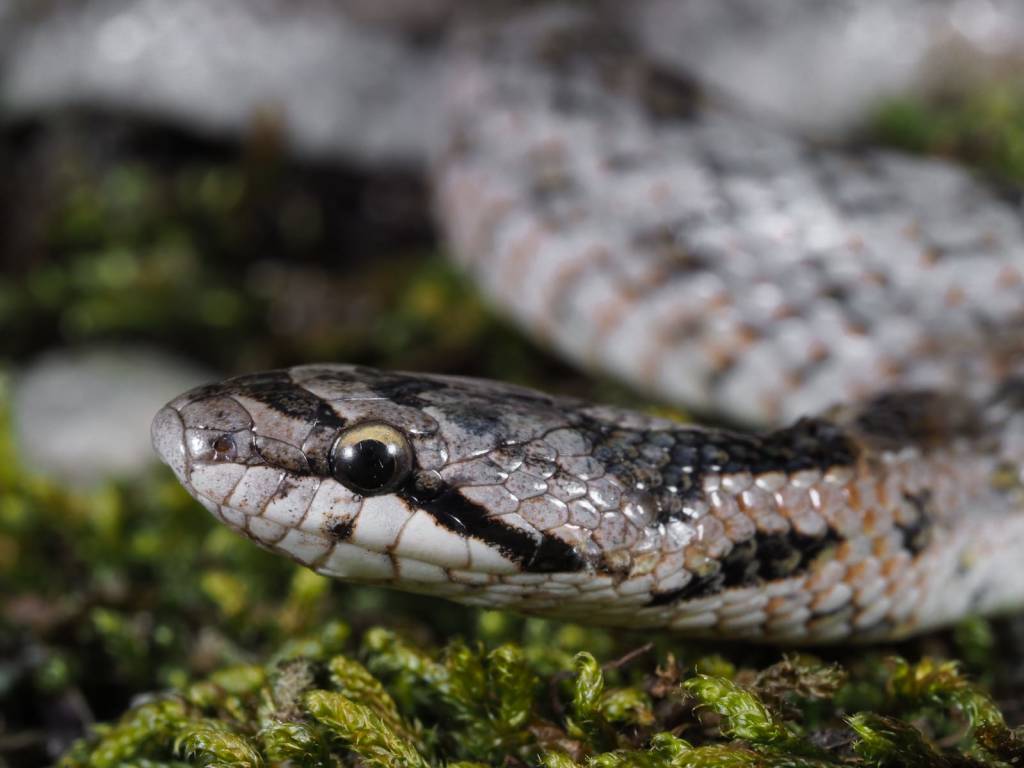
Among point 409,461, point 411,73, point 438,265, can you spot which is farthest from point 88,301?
point 409,461

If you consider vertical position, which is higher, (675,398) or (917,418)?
(917,418)

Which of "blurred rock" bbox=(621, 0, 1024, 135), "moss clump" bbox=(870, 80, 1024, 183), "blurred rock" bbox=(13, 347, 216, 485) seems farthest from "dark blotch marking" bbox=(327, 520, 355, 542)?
"blurred rock" bbox=(621, 0, 1024, 135)

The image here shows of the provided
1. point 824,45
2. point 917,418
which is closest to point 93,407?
point 917,418

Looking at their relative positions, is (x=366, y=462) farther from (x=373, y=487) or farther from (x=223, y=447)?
(x=223, y=447)

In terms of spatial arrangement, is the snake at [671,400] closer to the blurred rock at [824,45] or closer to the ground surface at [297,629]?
the ground surface at [297,629]

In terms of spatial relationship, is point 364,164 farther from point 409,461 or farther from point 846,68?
point 409,461

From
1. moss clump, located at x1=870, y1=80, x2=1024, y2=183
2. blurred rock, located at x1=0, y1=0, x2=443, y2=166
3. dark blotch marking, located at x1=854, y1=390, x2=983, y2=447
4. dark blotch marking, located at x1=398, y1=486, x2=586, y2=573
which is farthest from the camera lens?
blurred rock, located at x1=0, y1=0, x2=443, y2=166

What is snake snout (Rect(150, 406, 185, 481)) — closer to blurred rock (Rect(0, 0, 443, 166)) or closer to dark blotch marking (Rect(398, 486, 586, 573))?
dark blotch marking (Rect(398, 486, 586, 573))

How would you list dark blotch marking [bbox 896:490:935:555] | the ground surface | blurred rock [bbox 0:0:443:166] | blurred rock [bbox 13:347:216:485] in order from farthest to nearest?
1. blurred rock [bbox 0:0:443:166]
2. blurred rock [bbox 13:347:216:485]
3. dark blotch marking [bbox 896:490:935:555]
4. the ground surface
